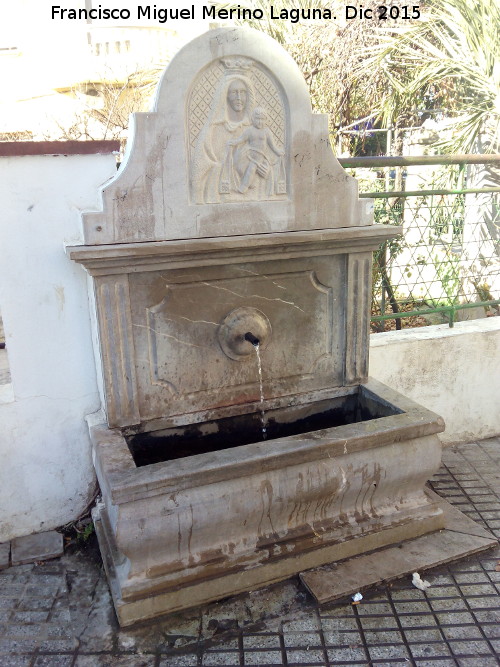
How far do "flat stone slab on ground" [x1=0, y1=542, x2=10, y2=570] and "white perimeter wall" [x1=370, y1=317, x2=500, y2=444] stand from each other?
246 cm

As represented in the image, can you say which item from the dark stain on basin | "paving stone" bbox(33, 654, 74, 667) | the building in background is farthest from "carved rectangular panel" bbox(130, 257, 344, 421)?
the building in background

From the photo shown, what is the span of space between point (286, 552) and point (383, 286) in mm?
2150

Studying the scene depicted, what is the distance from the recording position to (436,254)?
4477 mm

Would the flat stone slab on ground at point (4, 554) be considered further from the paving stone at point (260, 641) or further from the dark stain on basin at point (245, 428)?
the paving stone at point (260, 641)

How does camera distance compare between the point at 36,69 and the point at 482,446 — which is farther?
the point at 36,69

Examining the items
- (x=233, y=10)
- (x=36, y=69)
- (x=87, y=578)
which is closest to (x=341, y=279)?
(x=87, y=578)

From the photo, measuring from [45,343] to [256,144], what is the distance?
4.95 feet

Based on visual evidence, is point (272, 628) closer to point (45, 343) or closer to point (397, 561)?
point (397, 561)

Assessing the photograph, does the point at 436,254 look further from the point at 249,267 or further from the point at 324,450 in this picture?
the point at 324,450

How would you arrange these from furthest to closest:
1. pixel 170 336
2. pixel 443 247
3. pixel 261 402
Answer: pixel 443 247
pixel 261 402
pixel 170 336

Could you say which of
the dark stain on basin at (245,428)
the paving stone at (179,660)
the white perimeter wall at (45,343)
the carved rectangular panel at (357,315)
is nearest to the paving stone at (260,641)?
the paving stone at (179,660)

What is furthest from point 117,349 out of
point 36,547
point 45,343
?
point 36,547

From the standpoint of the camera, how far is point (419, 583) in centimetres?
266

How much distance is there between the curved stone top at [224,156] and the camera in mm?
2615
